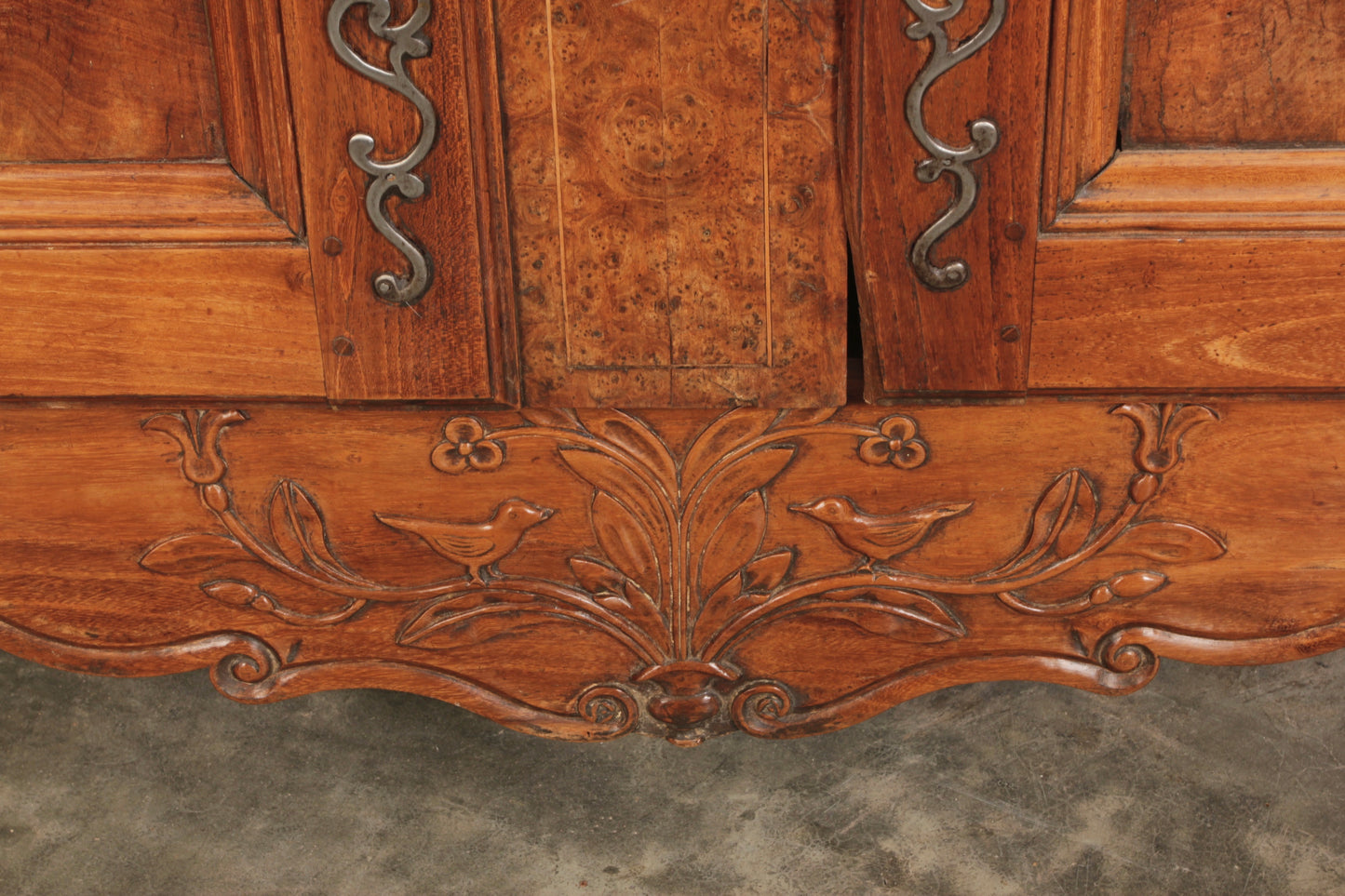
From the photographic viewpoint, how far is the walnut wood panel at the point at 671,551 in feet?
2.54

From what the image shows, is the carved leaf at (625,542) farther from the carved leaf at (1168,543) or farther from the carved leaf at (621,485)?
the carved leaf at (1168,543)

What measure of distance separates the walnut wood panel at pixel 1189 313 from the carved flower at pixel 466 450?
35 centimetres

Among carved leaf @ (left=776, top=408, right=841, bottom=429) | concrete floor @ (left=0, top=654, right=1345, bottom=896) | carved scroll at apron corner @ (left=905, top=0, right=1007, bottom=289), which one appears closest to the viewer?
carved scroll at apron corner @ (left=905, top=0, right=1007, bottom=289)

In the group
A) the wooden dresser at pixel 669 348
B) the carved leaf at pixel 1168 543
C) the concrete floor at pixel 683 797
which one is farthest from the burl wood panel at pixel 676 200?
the concrete floor at pixel 683 797

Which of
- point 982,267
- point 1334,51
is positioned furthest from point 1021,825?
point 1334,51

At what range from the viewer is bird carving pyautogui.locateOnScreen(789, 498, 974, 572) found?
783 millimetres

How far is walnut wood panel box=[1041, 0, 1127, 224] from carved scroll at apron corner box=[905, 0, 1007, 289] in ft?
0.12

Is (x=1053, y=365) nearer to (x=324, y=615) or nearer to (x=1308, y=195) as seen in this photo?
(x=1308, y=195)

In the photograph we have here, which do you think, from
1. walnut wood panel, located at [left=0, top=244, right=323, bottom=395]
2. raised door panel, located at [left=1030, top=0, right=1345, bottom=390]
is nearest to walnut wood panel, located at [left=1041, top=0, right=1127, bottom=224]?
raised door panel, located at [left=1030, top=0, right=1345, bottom=390]

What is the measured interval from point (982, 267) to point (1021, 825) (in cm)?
52

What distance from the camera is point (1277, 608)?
800 mm

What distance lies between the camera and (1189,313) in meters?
0.72

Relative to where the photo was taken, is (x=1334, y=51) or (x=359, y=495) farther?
(x=359, y=495)

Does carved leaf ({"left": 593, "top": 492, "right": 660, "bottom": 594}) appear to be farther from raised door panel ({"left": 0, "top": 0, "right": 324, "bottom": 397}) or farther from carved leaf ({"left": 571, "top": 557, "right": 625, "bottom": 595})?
raised door panel ({"left": 0, "top": 0, "right": 324, "bottom": 397})
